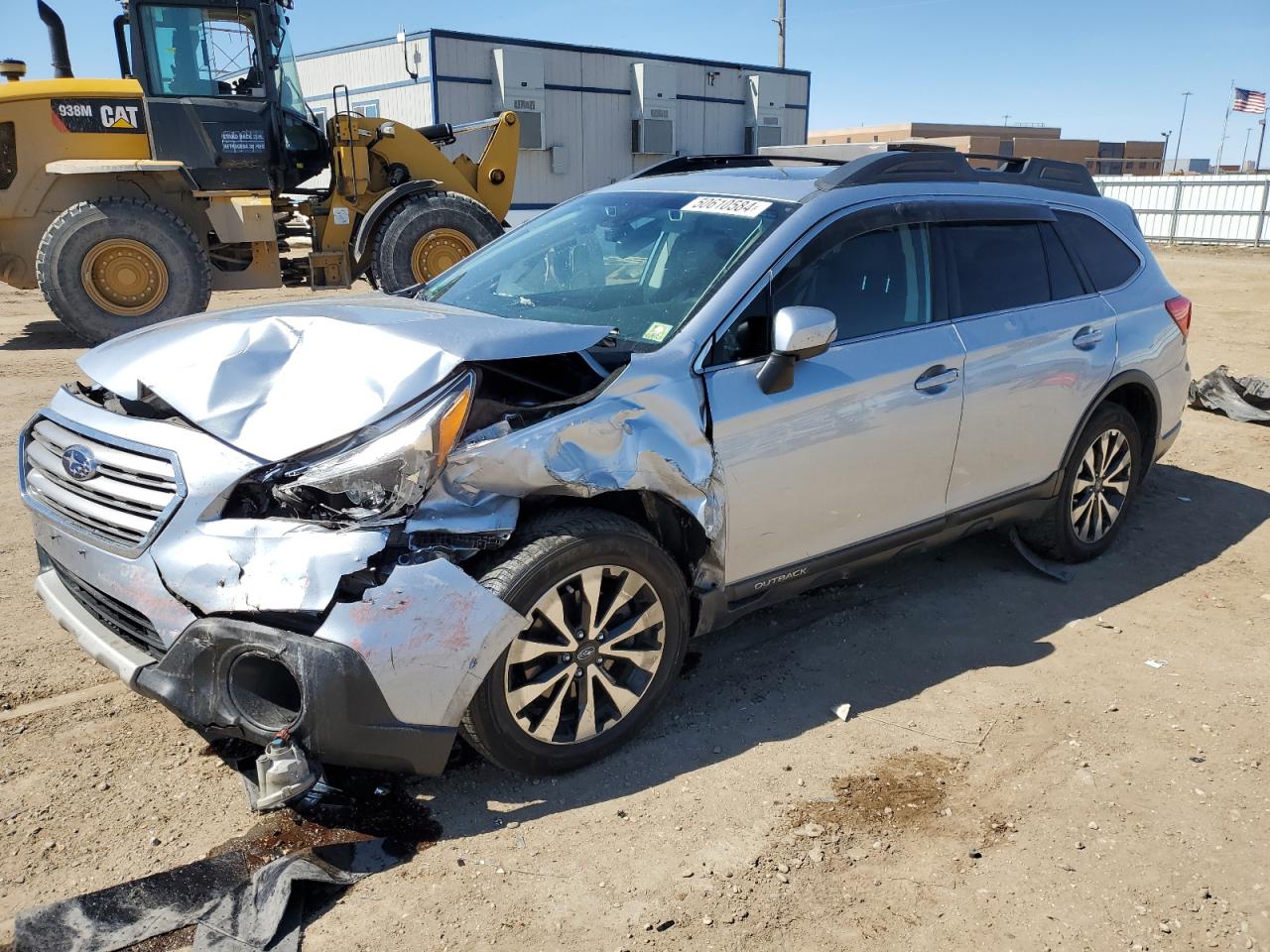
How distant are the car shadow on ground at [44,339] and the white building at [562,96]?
9434 millimetres

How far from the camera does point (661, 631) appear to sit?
3.26 metres

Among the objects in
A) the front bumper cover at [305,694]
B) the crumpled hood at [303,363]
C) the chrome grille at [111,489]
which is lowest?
the front bumper cover at [305,694]

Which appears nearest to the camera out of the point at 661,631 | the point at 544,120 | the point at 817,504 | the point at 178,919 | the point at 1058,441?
the point at 178,919

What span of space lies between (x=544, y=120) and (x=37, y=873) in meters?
21.8

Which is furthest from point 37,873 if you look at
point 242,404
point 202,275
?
point 202,275

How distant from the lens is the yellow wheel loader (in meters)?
10.0

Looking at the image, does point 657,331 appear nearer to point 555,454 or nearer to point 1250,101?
point 555,454

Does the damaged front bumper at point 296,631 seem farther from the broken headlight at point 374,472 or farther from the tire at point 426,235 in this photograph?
the tire at point 426,235

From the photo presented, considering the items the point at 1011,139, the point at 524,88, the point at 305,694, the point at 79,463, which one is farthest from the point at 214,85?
the point at 1011,139

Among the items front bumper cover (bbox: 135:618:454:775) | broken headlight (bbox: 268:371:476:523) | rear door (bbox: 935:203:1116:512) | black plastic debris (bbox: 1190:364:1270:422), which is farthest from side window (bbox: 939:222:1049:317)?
black plastic debris (bbox: 1190:364:1270:422)

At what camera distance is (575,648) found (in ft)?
10.0

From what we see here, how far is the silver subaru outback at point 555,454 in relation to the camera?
2.71 meters

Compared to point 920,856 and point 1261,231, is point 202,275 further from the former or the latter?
point 1261,231

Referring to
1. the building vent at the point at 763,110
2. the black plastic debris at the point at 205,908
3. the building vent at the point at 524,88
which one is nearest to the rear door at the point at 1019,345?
the black plastic debris at the point at 205,908
